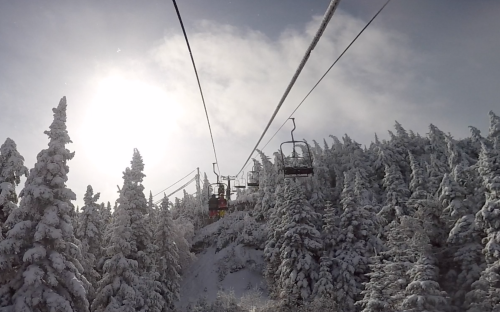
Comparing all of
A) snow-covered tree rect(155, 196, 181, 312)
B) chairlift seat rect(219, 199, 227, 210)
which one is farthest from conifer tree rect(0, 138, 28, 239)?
snow-covered tree rect(155, 196, 181, 312)

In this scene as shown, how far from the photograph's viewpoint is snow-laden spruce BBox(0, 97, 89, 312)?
16.7 meters

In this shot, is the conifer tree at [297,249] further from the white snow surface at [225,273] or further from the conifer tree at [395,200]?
the white snow surface at [225,273]

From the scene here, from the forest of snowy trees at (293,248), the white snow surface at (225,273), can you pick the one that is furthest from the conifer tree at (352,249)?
the white snow surface at (225,273)

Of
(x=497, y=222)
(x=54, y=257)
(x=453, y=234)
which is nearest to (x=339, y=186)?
(x=453, y=234)

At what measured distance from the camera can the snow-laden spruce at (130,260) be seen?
83.0 feet

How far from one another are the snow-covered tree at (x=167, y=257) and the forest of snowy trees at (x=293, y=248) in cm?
13

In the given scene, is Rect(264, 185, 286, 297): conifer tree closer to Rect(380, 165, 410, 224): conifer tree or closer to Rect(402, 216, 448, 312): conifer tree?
Rect(380, 165, 410, 224): conifer tree

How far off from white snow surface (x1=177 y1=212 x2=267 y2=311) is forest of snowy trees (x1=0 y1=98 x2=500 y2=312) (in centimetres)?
1191

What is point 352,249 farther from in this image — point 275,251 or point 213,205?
point 213,205

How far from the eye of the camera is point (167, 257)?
37.6m

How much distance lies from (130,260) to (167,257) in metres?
11.4

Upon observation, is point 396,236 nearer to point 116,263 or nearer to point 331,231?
point 331,231

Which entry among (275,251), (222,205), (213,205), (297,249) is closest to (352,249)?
(297,249)

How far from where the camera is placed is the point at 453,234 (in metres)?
28.1
